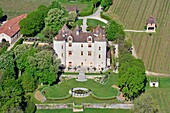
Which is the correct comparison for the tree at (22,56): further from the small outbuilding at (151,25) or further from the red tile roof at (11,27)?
the small outbuilding at (151,25)

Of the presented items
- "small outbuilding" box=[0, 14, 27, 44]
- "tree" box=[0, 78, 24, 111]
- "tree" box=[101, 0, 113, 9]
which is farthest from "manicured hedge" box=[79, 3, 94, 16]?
"tree" box=[0, 78, 24, 111]

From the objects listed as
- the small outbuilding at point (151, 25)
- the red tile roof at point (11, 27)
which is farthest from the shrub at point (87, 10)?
the small outbuilding at point (151, 25)

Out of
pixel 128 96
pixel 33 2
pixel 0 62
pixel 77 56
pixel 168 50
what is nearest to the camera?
pixel 128 96

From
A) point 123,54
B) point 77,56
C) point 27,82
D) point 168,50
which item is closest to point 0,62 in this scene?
point 27,82

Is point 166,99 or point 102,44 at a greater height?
point 102,44

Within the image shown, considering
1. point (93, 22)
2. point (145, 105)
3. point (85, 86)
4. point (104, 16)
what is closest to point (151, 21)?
point (104, 16)

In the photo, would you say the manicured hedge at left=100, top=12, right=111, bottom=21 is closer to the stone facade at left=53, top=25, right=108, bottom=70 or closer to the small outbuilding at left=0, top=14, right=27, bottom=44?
the small outbuilding at left=0, top=14, right=27, bottom=44

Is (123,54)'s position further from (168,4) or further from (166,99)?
(168,4)
